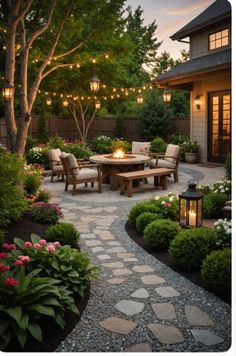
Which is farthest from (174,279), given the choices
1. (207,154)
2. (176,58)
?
(176,58)

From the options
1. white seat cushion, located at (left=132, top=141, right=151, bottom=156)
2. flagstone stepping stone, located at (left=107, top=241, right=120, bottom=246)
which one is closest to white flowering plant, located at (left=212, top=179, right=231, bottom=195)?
flagstone stepping stone, located at (left=107, top=241, right=120, bottom=246)

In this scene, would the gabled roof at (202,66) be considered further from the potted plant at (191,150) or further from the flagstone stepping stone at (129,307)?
the flagstone stepping stone at (129,307)

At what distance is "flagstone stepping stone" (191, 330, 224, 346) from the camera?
2.92 metres

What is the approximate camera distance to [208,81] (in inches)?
533

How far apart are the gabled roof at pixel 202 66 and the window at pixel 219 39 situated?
1.14ft

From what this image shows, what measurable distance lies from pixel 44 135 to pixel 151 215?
1217 cm

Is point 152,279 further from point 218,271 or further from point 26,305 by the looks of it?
point 26,305

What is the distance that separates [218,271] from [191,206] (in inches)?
60.0

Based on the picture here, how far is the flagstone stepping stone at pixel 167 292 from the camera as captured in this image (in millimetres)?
3744

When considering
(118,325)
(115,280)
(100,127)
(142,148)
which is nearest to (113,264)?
(115,280)

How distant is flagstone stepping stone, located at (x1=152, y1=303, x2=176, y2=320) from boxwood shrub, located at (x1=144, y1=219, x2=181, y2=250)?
4.59 feet

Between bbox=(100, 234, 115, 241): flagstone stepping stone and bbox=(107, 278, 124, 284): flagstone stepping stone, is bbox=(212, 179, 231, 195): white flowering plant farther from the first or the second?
bbox=(107, 278, 124, 284): flagstone stepping stone

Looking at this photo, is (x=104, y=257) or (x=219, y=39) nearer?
(x=104, y=257)

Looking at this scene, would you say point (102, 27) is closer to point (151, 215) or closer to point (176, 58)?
point (151, 215)
